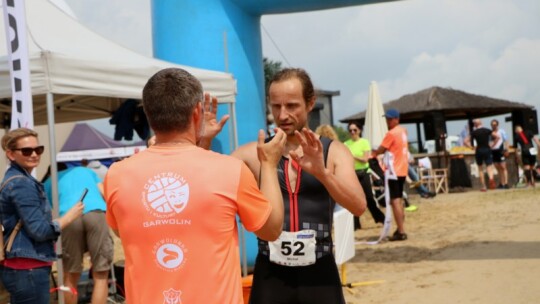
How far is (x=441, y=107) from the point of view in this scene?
2033 centimetres

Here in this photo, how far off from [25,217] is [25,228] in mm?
65

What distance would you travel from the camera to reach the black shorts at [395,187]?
8.16 meters

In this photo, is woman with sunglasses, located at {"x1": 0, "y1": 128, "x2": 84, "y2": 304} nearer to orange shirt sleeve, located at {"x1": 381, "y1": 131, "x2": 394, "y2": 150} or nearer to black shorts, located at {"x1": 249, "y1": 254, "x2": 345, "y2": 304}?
black shorts, located at {"x1": 249, "y1": 254, "x2": 345, "y2": 304}

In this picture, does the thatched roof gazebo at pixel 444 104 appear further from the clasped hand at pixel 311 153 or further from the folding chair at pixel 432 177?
the clasped hand at pixel 311 153

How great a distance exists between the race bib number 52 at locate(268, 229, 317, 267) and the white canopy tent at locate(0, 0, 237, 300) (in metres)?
2.67

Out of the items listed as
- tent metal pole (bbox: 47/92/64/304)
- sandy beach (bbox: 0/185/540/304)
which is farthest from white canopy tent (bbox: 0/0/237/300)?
sandy beach (bbox: 0/185/540/304)

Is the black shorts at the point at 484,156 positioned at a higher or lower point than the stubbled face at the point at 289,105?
lower

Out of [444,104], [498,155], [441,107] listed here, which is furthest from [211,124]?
[444,104]

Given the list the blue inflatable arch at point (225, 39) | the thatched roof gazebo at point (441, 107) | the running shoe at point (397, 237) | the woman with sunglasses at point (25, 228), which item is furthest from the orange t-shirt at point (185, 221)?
the thatched roof gazebo at point (441, 107)

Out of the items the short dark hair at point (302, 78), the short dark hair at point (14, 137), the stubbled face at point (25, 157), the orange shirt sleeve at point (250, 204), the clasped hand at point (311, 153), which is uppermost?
the short dark hair at point (302, 78)

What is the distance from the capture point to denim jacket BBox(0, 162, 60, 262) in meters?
3.61

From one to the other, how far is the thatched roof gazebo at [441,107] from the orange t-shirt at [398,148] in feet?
41.6

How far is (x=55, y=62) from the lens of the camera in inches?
185

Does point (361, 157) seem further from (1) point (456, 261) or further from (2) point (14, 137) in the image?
(2) point (14, 137)
